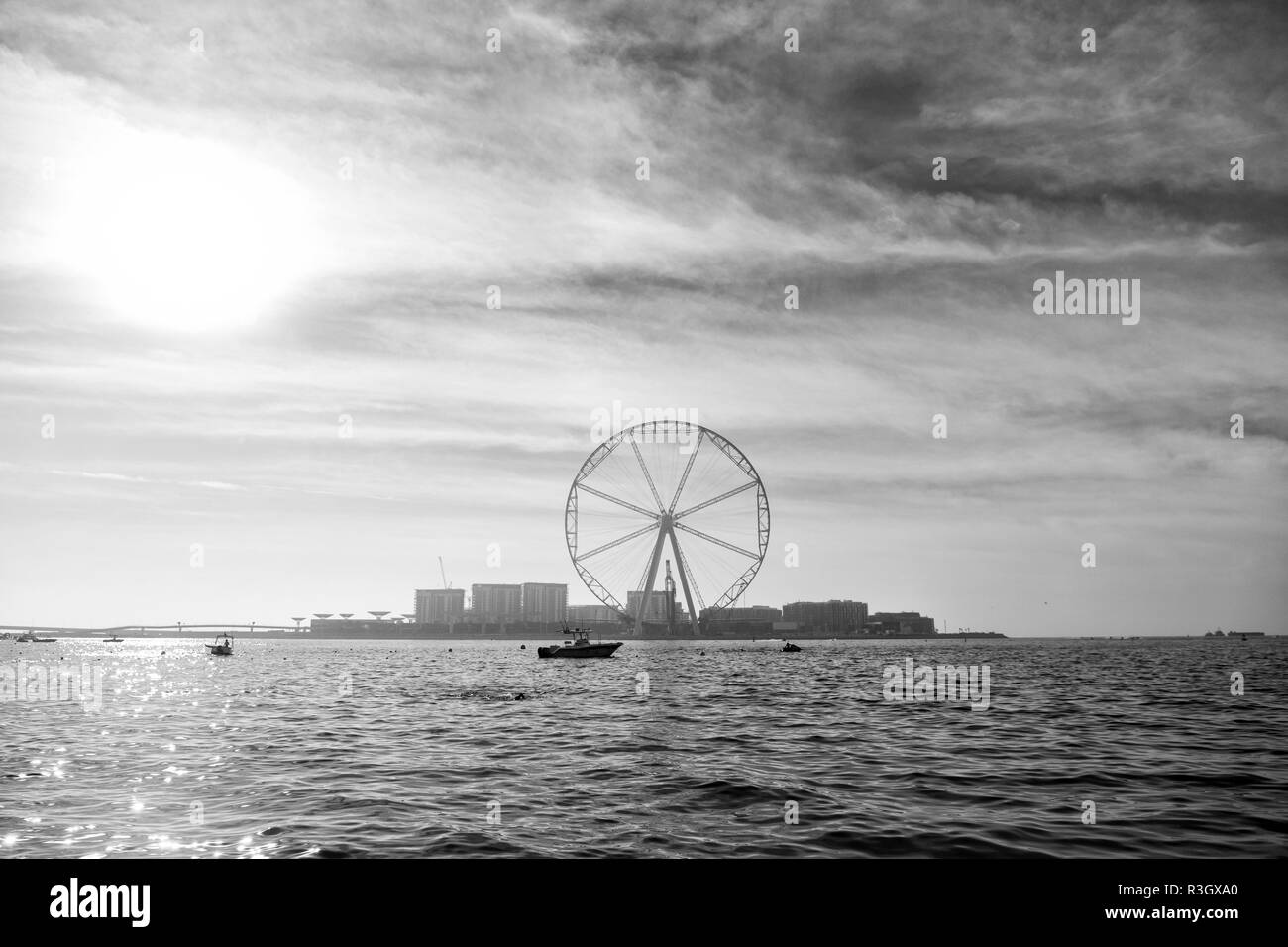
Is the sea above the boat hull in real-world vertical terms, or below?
above

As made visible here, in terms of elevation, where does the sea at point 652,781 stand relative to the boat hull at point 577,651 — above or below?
above

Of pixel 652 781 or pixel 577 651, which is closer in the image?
pixel 652 781

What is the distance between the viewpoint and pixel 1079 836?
19156 millimetres

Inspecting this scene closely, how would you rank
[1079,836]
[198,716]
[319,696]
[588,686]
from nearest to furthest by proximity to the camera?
[1079,836]
[198,716]
[319,696]
[588,686]

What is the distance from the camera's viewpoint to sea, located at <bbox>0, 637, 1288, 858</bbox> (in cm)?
1878

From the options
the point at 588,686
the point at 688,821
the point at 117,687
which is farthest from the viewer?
the point at 117,687

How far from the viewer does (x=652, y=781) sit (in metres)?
26.8

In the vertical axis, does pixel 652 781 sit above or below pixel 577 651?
above

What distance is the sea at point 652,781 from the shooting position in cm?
1878
